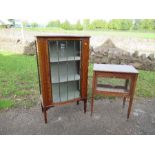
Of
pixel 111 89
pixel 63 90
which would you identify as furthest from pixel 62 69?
pixel 111 89

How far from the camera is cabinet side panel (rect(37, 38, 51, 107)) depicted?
188 cm

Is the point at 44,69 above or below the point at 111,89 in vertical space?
above

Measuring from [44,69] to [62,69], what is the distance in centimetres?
41

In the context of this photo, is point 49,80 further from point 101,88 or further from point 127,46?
point 127,46

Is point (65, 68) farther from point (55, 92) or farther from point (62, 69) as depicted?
point (55, 92)

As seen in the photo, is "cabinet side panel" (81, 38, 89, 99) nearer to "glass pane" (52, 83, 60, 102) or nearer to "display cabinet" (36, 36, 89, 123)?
"display cabinet" (36, 36, 89, 123)

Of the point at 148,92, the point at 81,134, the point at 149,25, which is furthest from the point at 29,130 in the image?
the point at 149,25

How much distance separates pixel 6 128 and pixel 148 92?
2950 mm

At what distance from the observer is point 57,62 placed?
220 centimetres

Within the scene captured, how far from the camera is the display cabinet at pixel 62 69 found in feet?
6.49

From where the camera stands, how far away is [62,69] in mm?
2359

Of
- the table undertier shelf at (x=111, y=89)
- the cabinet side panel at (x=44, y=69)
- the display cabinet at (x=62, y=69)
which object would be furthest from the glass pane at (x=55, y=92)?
the table undertier shelf at (x=111, y=89)

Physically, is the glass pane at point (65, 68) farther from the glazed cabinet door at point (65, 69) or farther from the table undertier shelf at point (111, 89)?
the table undertier shelf at point (111, 89)

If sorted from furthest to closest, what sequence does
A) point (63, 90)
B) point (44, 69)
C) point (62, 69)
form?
point (63, 90) → point (62, 69) → point (44, 69)
